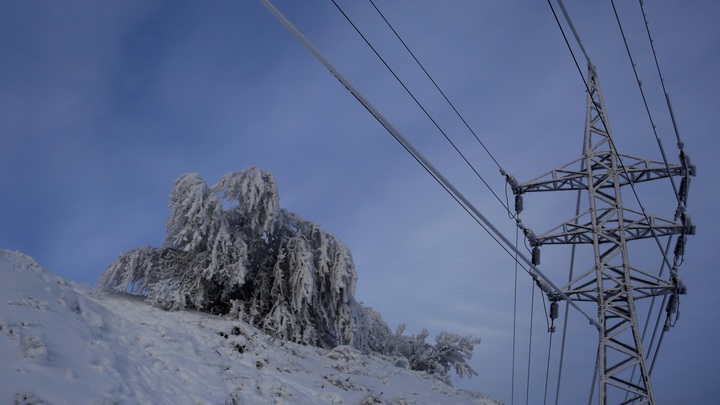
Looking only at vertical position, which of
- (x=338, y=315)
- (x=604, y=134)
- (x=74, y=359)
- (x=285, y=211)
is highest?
(x=604, y=134)

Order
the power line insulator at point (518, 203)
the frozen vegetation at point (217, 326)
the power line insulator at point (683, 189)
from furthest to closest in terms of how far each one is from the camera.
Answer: the power line insulator at point (683, 189) < the power line insulator at point (518, 203) < the frozen vegetation at point (217, 326)

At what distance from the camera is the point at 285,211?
14805 mm

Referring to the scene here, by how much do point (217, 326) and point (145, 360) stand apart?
309 cm

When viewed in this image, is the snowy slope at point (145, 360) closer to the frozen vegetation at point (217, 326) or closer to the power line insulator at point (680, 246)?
the frozen vegetation at point (217, 326)

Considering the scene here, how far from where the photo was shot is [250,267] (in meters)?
14.1

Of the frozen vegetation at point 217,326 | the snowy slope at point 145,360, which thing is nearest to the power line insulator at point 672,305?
the frozen vegetation at point 217,326

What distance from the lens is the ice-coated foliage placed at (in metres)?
12.2

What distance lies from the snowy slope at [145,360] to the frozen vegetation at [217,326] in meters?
0.03

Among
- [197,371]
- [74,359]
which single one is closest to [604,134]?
[197,371]

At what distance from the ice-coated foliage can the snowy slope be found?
87 centimetres

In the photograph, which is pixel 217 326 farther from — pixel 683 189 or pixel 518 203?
pixel 683 189

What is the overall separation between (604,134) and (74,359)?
450 inches

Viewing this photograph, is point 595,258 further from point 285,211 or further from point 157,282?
point 157,282

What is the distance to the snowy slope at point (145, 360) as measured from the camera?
5.27 metres
